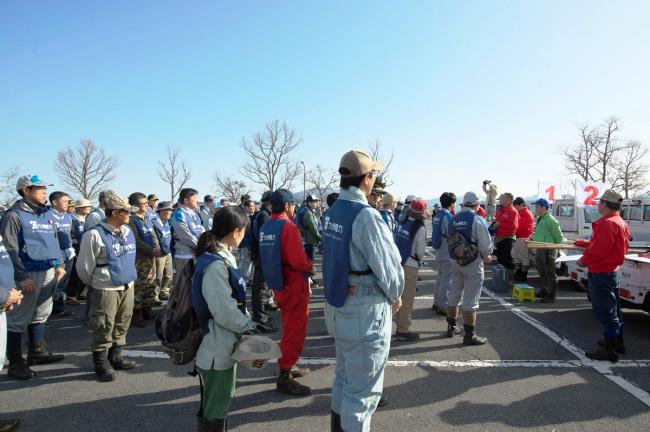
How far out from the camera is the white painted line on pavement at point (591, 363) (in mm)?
3787

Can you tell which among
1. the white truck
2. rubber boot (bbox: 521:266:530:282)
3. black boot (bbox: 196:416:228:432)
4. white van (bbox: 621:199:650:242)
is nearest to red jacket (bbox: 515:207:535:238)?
rubber boot (bbox: 521:266:530:282)

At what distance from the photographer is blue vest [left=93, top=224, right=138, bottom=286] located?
13.5ft

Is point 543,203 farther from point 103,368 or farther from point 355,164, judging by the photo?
point 103,368

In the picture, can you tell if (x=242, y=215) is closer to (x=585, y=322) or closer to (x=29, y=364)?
(x=29, y=364)

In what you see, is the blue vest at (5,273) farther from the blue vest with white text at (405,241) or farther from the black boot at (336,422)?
the blue vest with white text at (405,241)

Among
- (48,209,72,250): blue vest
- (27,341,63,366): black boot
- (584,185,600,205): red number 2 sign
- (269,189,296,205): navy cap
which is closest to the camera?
(269,189,296,205): navy cap

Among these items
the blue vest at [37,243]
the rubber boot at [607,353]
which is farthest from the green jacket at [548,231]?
the blue vest at [37,243]

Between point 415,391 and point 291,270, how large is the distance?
5.67ft

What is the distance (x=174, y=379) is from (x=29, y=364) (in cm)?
183

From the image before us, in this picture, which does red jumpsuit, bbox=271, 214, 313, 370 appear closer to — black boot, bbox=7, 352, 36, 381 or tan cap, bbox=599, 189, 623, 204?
black boot, bbox=7, 352, 36, 381

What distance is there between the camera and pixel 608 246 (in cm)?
456

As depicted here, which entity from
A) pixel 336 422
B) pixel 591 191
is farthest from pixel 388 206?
pixel 591 191

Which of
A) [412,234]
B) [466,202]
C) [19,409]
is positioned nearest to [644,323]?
[466,202]

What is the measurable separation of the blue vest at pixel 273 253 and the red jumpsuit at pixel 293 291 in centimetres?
5
